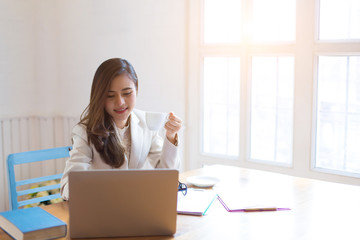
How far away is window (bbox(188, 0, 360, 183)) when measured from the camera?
9.91ft

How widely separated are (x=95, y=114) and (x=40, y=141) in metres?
1.87

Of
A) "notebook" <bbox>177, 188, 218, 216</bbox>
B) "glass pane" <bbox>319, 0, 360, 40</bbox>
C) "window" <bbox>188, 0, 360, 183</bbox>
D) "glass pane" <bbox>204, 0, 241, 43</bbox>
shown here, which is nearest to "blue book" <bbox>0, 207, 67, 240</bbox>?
"notebook" <bbox>177, 188, 218, 216</bbox>

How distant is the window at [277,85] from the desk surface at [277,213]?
3.47 ft

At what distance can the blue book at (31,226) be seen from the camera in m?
1.41

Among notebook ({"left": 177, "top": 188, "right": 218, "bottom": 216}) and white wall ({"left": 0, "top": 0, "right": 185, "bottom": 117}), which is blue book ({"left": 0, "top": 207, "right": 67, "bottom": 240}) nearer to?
notebook ({"left": 177, "top": 188, "right": 218, "bottom": 216})

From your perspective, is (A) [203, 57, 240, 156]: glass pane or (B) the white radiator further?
(A) [203, 57, 240, 156]: glass pane

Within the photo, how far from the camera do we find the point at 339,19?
3.00 m

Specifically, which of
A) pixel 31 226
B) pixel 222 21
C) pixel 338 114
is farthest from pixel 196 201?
pixel 222 21

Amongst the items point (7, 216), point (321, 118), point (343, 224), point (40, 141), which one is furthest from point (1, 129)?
point (343, 224)

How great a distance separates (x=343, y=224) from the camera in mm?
1596

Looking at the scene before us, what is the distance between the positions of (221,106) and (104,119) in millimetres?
1816

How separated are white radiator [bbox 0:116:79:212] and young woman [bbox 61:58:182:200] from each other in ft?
5.27

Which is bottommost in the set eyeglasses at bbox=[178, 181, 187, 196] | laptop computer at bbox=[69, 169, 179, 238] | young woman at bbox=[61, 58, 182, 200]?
eyeglasses at bbox=[178, 181, 187, 196]

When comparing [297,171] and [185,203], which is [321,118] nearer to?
[297,171]
